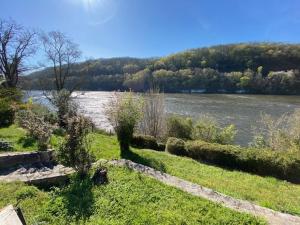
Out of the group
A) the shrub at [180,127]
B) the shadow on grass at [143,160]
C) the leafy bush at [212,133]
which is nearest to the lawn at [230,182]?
the shadow on grass at [143,160]

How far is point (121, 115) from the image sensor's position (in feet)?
38.7

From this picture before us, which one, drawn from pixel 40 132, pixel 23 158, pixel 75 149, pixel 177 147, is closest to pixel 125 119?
pixel 177 147

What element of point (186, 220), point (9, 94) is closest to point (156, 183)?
point (186, 220)

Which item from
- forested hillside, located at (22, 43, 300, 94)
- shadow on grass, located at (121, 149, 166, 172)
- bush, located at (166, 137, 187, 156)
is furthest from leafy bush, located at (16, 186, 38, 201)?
forested hillside, located at (22, 43, 300, 94)

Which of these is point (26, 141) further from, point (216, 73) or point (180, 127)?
point (216, 73)

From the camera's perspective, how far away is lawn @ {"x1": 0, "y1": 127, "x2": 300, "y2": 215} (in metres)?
7.08

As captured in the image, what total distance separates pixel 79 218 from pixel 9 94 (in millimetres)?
16112

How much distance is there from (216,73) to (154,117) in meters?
56.1

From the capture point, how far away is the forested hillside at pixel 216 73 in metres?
62.5

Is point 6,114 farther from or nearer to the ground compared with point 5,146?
farther from the ground

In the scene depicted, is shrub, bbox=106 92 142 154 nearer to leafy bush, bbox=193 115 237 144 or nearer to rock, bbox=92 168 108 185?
rock, bbox=92 168 108 185

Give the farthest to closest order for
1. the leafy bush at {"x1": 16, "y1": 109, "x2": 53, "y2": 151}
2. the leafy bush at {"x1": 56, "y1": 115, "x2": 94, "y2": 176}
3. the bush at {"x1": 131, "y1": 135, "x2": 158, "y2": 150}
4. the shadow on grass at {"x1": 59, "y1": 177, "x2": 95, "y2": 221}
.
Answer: the bush at {"x1": 131, "y1": 135, "x2": 158, "y2": 150} < the leafy bush at {"x1": 16, "y1": 109, "x2": 53, "y2": 151} < the leafy bush at {"x1": 56, "y1": 115, "x2": 94, "y2": 176} < the shadow on grass at {"x1": 59, "y1": 177, "x2": 95, "y2": 221}

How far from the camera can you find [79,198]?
18.7 feet

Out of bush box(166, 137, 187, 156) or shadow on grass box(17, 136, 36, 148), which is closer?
shadow on grass box(17, 136, 36, 148)
